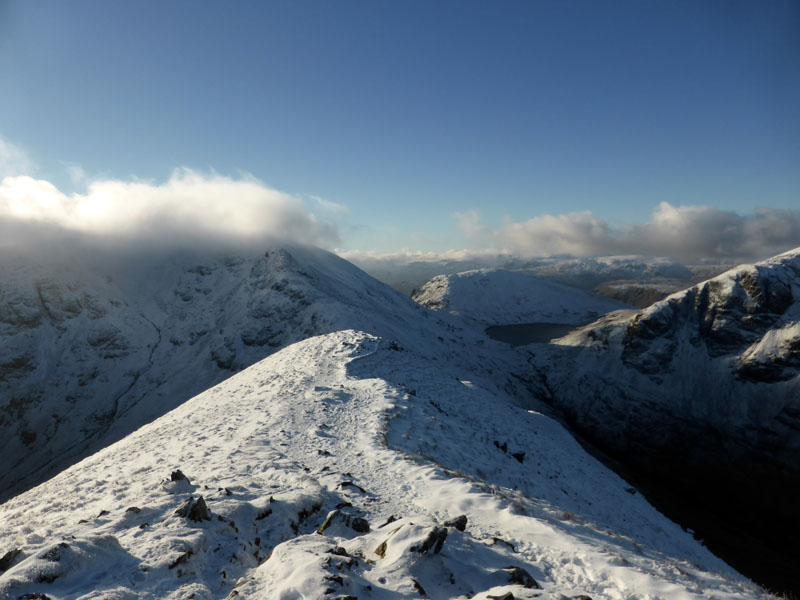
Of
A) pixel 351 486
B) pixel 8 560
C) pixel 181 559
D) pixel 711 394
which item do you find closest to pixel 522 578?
pixel 351 486

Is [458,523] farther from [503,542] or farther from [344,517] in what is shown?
[344,517]

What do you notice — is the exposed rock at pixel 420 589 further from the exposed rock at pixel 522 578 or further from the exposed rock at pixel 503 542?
the exposed rock at pixel 503 542

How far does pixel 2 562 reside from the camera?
7.08 meters

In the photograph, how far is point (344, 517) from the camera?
9508mm

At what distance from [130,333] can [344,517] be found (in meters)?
99.8

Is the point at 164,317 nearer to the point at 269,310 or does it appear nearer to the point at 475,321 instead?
the point at 269,310

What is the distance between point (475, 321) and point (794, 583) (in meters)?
153

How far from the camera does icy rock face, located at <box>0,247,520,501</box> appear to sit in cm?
6744

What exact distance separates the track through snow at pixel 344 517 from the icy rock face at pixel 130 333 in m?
49.4

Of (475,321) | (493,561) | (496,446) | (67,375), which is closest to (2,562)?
(493,561)

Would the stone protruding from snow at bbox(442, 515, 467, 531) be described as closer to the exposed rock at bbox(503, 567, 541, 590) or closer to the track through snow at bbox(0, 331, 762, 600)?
the track through snow at bbox(0, 331, 762, 600)

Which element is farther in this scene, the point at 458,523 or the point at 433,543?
the point at 458,523

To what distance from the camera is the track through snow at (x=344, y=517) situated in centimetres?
680

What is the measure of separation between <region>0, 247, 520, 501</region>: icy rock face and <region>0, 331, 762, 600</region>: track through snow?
49416mm
